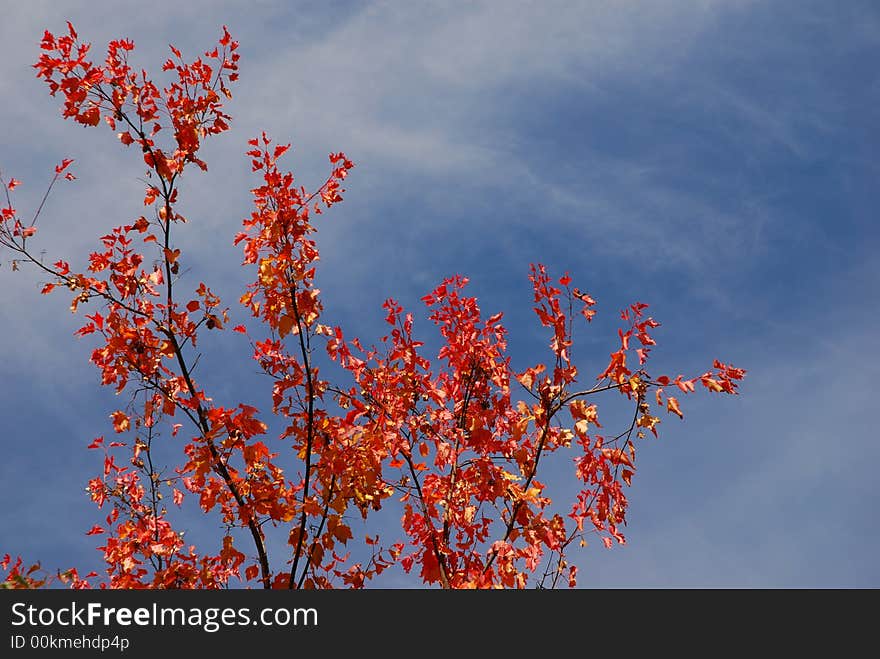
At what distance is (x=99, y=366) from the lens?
6.46 meters

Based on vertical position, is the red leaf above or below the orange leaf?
below

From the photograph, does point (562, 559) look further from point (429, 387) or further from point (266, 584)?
point (266, 584)

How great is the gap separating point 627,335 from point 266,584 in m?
3.40

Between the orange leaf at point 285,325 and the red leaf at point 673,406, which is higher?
the orange leaf at point 285,325

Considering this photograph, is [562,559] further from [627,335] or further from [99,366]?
[99,366]

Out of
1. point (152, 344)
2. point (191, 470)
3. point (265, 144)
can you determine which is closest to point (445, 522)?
point (191, 470)
